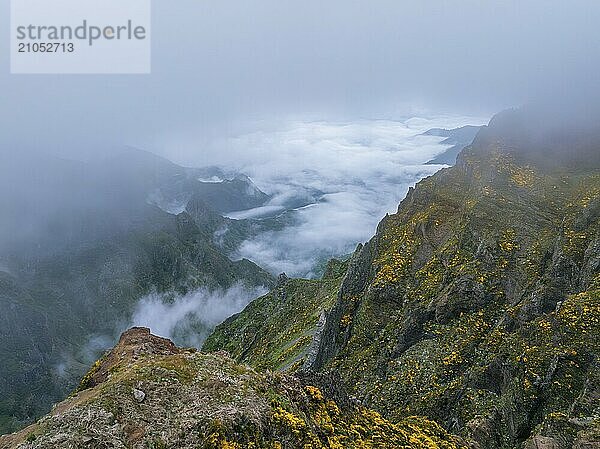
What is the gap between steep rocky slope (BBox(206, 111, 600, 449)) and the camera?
3944 cm

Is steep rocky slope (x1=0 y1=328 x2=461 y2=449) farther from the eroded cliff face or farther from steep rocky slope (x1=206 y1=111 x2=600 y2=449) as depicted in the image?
the eroded cliff face

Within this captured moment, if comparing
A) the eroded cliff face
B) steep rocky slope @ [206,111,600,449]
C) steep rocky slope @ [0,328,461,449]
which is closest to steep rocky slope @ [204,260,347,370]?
the eroded cliff face

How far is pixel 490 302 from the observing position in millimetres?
52094

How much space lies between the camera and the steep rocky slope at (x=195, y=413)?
869 inches

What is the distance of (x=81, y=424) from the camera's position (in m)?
22.2

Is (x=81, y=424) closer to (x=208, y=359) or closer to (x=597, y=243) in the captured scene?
(x=208, y=359)

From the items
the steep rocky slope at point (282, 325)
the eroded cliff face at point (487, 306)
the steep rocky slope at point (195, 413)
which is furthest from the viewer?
the steep rocky slope at point (282, 325)

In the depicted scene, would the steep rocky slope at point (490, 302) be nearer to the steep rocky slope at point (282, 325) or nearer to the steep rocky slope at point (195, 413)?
the steep rocky slope at point (195, 413)

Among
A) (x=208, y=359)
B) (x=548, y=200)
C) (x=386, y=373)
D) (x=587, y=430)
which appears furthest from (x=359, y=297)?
(x=208, y=359)

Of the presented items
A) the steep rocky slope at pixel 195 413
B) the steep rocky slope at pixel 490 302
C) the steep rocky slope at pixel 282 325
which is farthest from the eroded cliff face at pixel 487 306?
the steep rocky slope at pixel 195 413

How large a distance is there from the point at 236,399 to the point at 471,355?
31.2 m

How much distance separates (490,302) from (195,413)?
1531 inches

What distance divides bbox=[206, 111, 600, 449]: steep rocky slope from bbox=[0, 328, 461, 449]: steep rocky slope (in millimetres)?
9499

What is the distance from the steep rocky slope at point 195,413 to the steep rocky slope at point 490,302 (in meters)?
9.50
